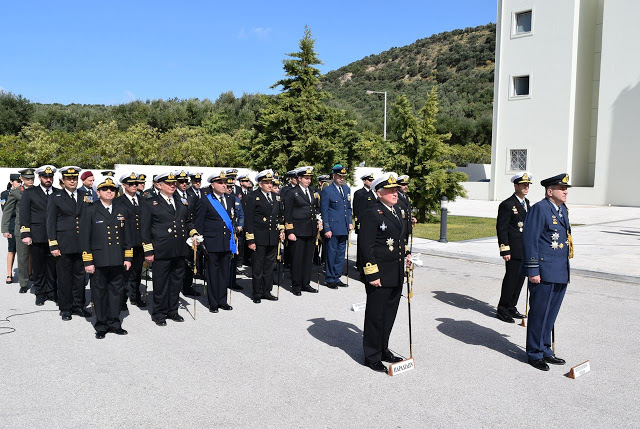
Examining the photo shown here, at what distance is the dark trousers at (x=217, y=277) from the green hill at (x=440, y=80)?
1810 inches

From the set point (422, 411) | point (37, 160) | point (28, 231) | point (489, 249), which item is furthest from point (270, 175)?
point (37, 160)

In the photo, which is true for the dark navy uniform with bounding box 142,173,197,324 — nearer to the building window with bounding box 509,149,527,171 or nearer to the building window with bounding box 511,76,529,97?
the building window with bounding box 509,149,527,171

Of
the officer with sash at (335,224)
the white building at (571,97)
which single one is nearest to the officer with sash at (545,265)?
the officer with sash at (335,224)

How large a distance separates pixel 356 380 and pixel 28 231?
572cm

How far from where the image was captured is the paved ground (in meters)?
4.30

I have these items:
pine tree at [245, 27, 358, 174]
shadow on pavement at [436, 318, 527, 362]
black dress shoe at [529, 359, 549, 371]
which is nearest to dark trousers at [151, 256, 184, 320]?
shadow on pavement at [436, 318, 527, 362]

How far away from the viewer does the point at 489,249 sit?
12.9 m

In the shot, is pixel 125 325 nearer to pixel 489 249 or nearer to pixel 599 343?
pixel 599 343

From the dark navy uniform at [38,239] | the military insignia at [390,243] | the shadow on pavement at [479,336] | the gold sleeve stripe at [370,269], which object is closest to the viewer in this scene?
the gold sleeve stripe at [370,269]

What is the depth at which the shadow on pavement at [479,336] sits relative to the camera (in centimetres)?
593

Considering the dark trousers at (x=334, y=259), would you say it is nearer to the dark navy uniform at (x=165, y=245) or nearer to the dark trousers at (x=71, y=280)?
the dark navy uniform at (x=165, y=245)

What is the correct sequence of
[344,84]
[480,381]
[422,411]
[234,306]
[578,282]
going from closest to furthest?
[422,411]
[480,381]
[234,306]
[578,282]
[344,84]

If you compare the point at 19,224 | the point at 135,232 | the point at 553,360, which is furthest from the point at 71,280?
the point at 553,360

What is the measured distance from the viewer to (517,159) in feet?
99.5
